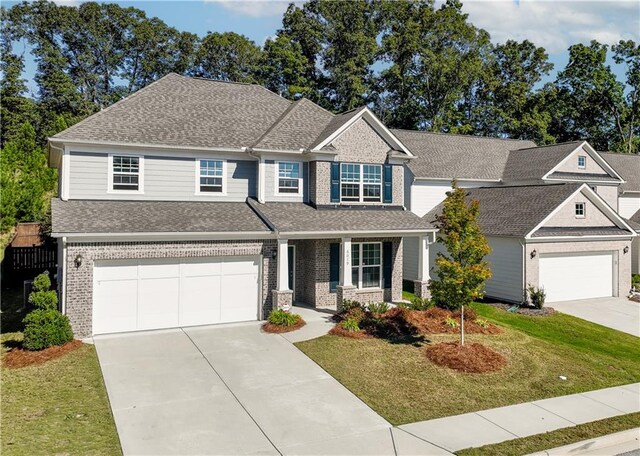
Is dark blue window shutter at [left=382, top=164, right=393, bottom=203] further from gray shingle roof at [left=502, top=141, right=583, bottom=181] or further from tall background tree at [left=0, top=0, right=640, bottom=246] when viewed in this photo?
tall background tree at [left=0, top=0, right=640, bottom=246]

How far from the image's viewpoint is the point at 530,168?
2956 centimetres

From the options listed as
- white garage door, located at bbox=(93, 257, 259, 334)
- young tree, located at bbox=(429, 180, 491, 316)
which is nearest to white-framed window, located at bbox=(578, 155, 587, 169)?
young tree, located at bbox=(429, 180, 491, 316)

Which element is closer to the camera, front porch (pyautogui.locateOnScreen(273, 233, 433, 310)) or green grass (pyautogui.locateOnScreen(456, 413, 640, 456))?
green grass (pyautogui.locateOnScreen(456, 413, 640, 456))

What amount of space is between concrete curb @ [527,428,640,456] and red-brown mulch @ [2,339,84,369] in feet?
37.8

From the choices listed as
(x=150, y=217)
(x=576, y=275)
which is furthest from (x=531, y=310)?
(x=150, y=217)

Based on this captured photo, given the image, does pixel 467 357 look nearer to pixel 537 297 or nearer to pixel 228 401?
pixel 228 401

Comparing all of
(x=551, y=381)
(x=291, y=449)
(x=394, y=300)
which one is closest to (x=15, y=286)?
(x=394, y=300)

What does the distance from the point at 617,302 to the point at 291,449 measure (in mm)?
19663

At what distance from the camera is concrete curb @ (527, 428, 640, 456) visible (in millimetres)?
8327

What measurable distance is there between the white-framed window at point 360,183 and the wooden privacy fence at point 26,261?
14.7 meters

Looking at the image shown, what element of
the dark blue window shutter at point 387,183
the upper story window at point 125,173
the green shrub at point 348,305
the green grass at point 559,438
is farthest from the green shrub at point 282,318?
the green grass at point 559,438

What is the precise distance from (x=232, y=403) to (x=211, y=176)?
10681mm

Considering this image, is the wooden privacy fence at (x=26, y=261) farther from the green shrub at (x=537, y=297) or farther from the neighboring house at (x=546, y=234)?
the green shrub at (x=537, y=297)

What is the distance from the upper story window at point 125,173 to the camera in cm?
1725
